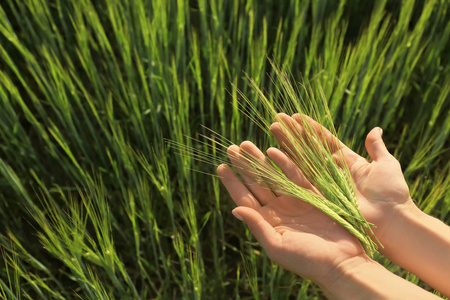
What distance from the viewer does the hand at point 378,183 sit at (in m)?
0.87

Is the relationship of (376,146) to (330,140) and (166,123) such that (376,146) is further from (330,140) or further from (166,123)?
(166,123)

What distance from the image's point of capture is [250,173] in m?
0.92

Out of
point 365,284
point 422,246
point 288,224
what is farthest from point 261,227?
point 422,246

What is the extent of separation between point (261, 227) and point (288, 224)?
82mm

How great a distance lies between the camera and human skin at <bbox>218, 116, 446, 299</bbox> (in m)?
0.80

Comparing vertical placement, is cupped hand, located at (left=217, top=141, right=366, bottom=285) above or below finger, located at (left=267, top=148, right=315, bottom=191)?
below

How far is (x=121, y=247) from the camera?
116 cm

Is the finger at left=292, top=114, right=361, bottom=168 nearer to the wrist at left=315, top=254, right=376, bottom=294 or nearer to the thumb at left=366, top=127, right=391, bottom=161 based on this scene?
the thumb at left=366, top=127, right=391, bottom=161

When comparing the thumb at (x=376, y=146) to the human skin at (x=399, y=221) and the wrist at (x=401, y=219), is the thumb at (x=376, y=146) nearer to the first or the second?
the human skin at (x=399, y=221)

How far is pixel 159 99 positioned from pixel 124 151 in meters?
0.18

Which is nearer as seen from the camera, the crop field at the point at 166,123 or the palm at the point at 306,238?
the palm at the point at 306,238

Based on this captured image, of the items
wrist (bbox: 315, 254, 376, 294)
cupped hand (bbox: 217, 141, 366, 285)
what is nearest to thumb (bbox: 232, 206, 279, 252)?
cupped hand (bbox: 217, 141, 366, 285)

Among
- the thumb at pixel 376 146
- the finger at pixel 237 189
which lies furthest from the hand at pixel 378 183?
the finger at pixel 237 189

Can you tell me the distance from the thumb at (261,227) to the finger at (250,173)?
70mm
